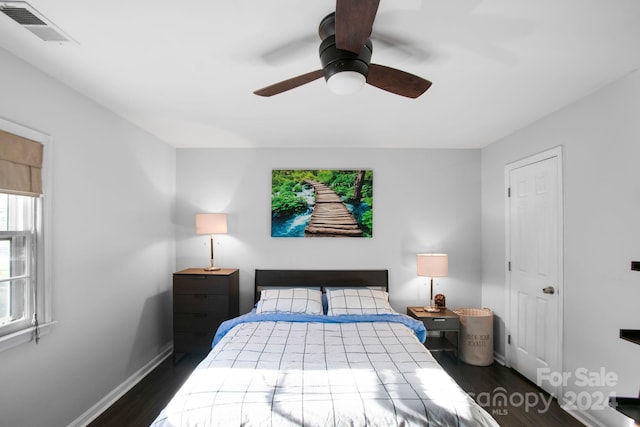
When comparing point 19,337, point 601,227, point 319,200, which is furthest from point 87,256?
point 601,227

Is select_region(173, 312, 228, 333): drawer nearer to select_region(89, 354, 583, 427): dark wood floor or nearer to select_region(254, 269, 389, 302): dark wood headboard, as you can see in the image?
select_region(89, 354, 583, 427): dark wood floor

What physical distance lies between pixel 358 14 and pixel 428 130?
233 centimetres

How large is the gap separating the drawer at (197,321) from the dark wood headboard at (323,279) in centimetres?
59

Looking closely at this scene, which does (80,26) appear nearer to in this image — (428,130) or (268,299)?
(268,299)

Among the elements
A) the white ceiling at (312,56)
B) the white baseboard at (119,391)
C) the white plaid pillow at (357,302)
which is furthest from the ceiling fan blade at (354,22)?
the white baseboard at (119,391)

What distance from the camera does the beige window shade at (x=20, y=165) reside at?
6.10 feet

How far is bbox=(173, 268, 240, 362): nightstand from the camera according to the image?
3.46 metres

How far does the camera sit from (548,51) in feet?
6.13

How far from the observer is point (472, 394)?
2889 mm

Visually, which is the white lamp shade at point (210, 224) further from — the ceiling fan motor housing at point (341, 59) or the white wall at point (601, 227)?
the white wall at point (601, 227)

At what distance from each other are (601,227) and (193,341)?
374 centimetres

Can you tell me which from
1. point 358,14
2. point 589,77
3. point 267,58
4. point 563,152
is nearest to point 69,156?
point 267,58

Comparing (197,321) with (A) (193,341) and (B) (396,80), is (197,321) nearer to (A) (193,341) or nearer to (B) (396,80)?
(A) (193,341)

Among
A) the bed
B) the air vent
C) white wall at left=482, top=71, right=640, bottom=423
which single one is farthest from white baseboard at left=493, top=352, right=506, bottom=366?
the air vent
